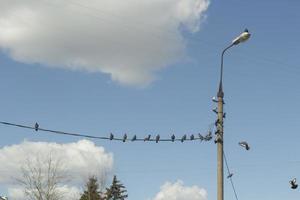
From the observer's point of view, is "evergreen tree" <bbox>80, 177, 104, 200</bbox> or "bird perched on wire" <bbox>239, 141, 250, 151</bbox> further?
"evergreen tree" <bbox>80, 177, 104, 200</bbox>

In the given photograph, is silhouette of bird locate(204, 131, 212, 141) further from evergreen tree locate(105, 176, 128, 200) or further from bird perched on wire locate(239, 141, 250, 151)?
evergreen tree locate(105, 176, 128, 200)

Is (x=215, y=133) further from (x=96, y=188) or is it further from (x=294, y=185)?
(x=96, y=188)

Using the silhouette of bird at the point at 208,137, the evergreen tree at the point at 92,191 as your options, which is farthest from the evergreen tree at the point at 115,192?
the silhouette of bird at the point at 208,137

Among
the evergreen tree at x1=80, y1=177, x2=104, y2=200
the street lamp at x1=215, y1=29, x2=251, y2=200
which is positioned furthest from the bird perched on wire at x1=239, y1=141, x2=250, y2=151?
the evergreen tree at x1=80, y1=177, x2=104, y2=200

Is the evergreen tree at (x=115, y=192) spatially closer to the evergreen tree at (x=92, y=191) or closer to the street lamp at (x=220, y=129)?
the evergreen tree at (x=92, y=191)

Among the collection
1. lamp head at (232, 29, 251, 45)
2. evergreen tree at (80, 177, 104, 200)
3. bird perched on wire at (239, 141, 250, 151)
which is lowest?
bird perched on wire at (239, 141, 250, 151)

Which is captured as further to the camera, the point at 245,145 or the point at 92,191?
the point at 92,191

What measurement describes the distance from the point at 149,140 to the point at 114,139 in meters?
1.69

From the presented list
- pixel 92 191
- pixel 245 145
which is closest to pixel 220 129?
pixel 245 145

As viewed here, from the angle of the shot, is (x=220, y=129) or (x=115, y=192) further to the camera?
(x=115, y=192)

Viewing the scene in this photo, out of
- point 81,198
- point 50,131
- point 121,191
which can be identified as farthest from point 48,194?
point 50,131

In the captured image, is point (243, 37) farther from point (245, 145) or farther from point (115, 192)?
point (115, 192)

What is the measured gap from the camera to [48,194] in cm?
5456

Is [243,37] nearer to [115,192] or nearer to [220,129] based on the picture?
[220,129]
